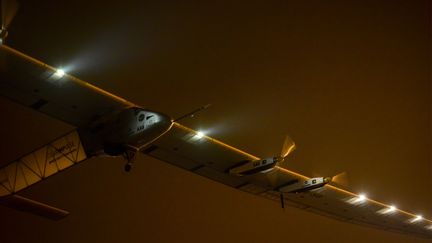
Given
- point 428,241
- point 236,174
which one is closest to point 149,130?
point 236,174

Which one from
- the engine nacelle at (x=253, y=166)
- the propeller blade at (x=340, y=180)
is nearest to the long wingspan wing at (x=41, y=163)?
the engine nacelle at (x=253, y=166)

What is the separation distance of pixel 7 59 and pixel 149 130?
448 centimetres

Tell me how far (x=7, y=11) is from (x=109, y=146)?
5.35 metres

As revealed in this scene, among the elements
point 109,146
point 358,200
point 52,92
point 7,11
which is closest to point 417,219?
point 358,200

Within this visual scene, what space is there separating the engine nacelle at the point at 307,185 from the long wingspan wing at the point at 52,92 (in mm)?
8225

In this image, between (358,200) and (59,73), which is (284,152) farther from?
(59,73)

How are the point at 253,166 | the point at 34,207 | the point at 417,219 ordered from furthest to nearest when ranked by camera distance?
the point at 417,219
the point at 253,166
the point at 34,207

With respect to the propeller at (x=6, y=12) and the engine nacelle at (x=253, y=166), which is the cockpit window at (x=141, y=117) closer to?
the propeller at (x=6, y=12)

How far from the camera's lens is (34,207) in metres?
17.2

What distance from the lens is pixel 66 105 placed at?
16.7m

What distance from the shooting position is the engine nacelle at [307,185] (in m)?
20.4

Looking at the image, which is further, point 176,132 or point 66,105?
point 176,132

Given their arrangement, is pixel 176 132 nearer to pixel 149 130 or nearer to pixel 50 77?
pixel 149 130

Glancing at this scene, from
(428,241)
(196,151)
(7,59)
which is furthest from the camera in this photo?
(428,241)
